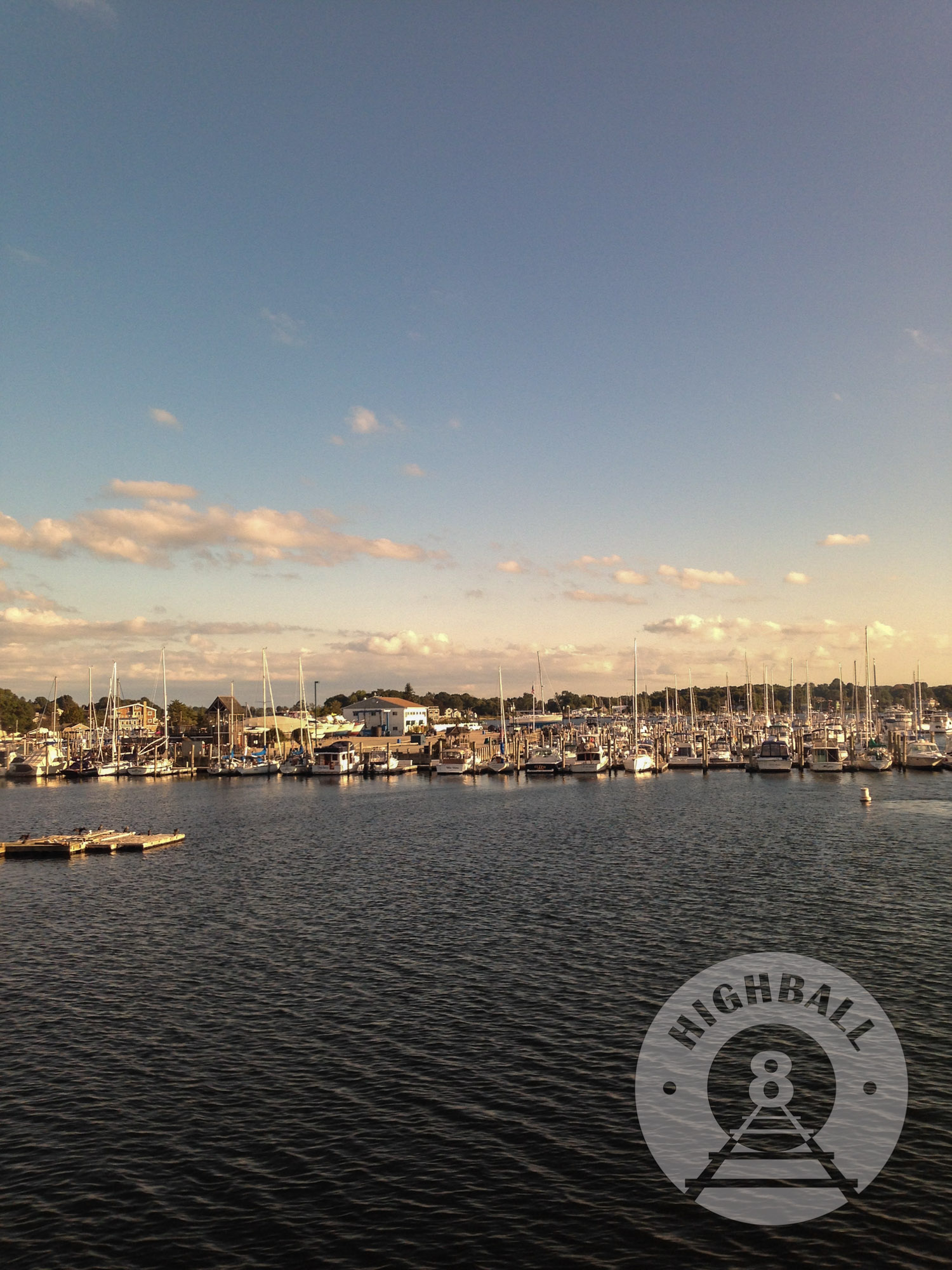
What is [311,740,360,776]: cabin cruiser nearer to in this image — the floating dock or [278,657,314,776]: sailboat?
[278,657,314,776]: sailboat

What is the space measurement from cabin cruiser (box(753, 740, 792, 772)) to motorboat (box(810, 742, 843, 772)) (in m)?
1.39

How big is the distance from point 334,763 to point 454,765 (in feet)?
77.3

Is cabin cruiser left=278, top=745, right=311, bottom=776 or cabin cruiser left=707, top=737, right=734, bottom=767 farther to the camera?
cabin cruiser left=278, top=745, right=311, bottom=776

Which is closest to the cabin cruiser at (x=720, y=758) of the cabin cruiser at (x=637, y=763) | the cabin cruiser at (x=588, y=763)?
the cabin cruiser at (x=637, y=763)

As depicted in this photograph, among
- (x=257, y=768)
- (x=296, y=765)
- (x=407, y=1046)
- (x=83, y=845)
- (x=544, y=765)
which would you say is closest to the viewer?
(x=407, y=1046)

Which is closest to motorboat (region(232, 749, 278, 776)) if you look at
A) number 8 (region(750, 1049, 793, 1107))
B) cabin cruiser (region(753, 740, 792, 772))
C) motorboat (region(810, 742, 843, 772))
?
cabin cruiser (region(753, 740, 792, 772))

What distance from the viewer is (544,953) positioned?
40219mm

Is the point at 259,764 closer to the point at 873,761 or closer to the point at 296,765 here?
the point at 296,765

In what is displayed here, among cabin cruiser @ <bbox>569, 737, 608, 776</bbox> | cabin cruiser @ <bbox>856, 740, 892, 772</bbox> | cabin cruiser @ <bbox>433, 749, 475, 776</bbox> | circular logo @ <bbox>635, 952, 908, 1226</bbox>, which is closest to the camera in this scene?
circular logo @ <bbox>635, 952, 908, 1226</bbox>

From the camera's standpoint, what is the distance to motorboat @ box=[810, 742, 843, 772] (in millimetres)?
140250

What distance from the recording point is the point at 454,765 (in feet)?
534

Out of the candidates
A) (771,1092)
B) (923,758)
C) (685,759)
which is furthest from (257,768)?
(771,1092)

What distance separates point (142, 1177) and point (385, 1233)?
23.3ft

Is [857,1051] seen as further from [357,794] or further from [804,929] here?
[357,794]
